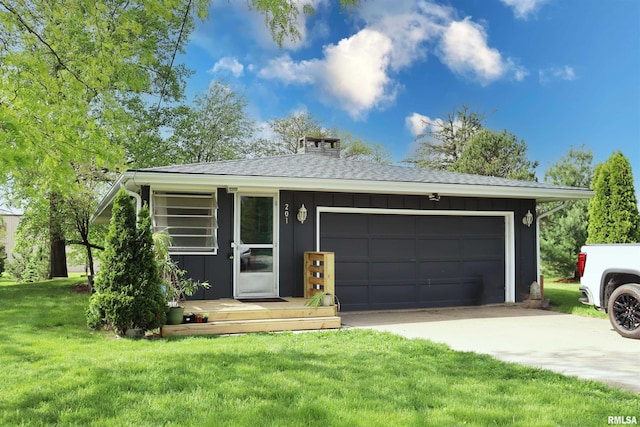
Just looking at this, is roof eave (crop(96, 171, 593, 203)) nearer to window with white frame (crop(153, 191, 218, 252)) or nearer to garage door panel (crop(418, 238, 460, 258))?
window with white frame (crop(153, 191, 218, 252))

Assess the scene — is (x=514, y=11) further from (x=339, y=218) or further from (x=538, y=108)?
(x=339, y=218)

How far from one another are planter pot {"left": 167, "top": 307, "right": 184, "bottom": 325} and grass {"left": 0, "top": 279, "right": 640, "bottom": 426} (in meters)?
0.66

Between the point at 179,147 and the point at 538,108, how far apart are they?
2442 cm

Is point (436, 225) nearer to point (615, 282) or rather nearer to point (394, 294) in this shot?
point (394, 294)

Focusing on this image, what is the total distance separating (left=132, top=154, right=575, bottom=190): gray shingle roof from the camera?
909cm

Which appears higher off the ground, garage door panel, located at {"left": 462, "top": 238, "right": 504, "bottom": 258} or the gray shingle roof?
the gray shingle roof

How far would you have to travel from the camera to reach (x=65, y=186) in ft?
21.3

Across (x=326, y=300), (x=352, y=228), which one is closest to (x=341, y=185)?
(x=352, y=228)

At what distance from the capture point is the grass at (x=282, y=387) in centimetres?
385

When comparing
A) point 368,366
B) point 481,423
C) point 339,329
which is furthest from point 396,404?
point 339,329

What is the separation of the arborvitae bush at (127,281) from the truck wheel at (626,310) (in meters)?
6.27

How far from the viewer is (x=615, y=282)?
769 centimetres

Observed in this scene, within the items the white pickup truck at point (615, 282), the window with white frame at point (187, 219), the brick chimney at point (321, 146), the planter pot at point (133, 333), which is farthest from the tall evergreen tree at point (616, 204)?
the planter pot at point (133, 333)

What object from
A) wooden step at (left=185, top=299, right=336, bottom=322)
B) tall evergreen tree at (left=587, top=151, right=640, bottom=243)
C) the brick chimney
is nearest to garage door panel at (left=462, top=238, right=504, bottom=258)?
wooden step at (left=185, top=299, right=336, bottom=322)
